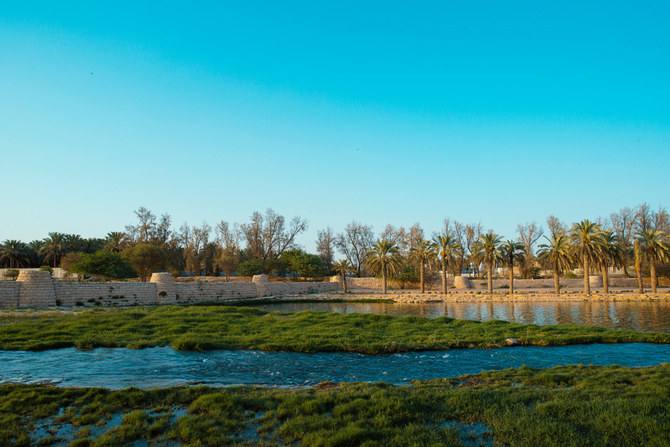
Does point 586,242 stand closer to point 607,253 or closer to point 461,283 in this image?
point 607,253

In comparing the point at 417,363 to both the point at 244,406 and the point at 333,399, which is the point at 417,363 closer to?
the point at 333,399

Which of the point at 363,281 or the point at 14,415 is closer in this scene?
the point at 14,415

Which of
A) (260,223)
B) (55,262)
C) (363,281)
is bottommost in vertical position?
(363,281)

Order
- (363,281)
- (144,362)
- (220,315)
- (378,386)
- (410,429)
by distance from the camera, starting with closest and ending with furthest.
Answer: (410,429)
(378,386)
(144,362)
(220,315)
(363,281)

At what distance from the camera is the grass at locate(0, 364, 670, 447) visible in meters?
5.10

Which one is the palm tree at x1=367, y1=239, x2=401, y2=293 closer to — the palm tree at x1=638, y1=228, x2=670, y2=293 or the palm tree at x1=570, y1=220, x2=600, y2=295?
the palm tree at x1=570, y1=220, x2=600, y2=295

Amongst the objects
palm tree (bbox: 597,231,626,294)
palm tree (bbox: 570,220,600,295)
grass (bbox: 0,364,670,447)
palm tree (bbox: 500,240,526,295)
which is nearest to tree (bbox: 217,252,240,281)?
palm tree (bbox: 500,240,526,295)

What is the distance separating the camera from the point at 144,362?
404 inches

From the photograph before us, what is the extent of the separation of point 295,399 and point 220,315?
1379 centimetres

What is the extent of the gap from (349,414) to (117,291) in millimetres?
31648

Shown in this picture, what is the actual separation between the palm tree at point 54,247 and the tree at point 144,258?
11.3 meters

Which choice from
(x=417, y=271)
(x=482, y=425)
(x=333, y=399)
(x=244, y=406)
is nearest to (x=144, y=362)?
(x=244, y=406)

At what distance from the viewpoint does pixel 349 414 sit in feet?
19.4

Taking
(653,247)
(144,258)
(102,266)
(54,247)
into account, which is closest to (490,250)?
(653,247)
